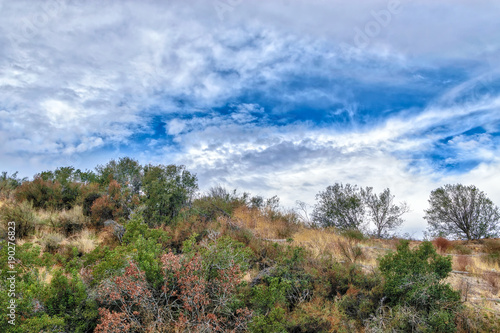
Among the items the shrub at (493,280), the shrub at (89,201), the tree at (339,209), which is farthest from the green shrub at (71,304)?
the tree at (339,209)

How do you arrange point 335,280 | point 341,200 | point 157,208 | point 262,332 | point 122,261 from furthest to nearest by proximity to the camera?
point 341,200 < point 157,208 < point 335,280 < point 122,261 < point 262,332

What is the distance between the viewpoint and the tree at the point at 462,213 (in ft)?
71.9

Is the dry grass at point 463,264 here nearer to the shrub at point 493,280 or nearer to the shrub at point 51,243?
the shrub at point 493,280

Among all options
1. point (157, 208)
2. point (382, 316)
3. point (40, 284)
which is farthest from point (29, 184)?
point (382, 316)

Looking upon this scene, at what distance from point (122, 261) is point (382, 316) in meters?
5.70

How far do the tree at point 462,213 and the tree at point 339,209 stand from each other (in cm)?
640

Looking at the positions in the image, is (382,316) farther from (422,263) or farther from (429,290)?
(422,263)

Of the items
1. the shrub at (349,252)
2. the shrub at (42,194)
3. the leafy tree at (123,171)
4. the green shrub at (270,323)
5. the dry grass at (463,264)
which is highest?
the leafy tree at (123,171)

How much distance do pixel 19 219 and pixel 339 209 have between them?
17712 mm

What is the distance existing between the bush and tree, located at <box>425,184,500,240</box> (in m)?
24.4

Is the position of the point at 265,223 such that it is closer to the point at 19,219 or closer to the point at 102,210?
the point at 102,210

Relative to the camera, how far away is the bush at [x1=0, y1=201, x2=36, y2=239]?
38.3 ft

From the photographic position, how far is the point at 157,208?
14.0m

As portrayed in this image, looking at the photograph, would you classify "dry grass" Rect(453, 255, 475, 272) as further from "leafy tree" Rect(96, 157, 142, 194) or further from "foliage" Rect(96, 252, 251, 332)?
"leafy tree" Rect(96, 157, 142, 194)
